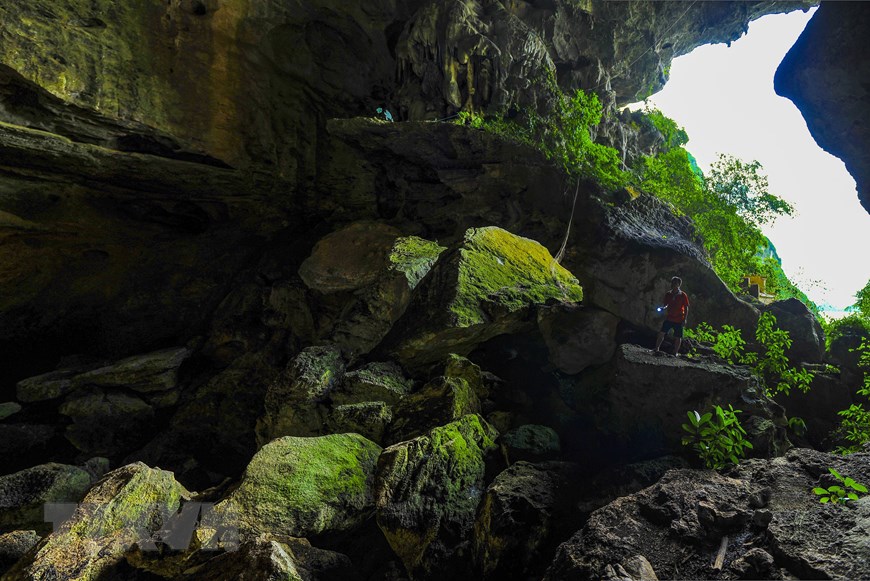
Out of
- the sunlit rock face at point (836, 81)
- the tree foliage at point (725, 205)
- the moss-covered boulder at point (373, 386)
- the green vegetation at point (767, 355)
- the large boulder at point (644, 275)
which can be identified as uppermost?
the tree foliage at point (725, 205)

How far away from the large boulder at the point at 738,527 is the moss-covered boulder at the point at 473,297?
4.40m

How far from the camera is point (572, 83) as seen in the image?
15398mm

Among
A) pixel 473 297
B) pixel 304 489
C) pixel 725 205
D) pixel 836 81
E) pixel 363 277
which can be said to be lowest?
pixel 304 489

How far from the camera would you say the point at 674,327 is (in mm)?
7578

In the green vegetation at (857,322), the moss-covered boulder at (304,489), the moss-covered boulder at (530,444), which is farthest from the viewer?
the green vegetation at (857,322)

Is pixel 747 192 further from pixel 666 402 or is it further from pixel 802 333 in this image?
pixel 666 402

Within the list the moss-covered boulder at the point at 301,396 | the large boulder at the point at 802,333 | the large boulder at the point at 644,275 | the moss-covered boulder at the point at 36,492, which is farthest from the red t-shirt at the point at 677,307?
the moss-covered boulder at the point at 36,492

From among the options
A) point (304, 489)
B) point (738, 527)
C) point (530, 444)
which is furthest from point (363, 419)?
point (738, 527)

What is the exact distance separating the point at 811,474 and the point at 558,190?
8.42 meters

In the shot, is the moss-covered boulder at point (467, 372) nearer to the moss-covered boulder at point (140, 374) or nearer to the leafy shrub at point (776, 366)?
the leafy shrub at point (776, 366)

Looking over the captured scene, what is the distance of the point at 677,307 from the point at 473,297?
154 inches

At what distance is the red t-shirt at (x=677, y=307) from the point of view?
7.48 metres

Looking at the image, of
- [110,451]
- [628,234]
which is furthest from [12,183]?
[628,234]

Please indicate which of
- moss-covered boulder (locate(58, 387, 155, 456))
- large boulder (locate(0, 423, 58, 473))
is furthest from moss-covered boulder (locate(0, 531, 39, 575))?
large boulder (locate(0, 423, 58, 473))
